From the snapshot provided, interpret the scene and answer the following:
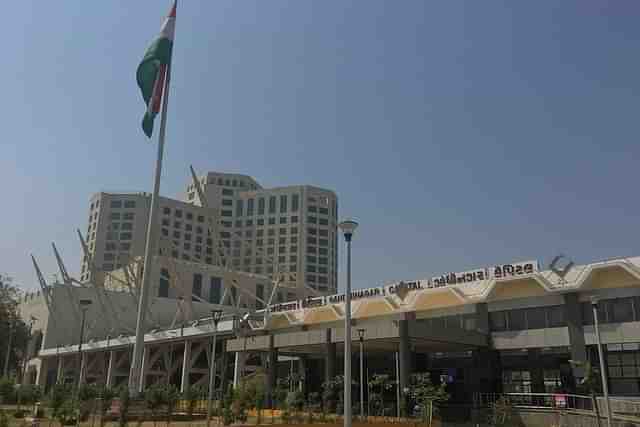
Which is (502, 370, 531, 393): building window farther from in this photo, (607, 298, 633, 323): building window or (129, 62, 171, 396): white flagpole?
(129, 62, 171, 396): white flagpole

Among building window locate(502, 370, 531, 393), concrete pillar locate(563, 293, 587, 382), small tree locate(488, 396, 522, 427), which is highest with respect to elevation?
concrete pillar locate(563, 293, 587, 382)

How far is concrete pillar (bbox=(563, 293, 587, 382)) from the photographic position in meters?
41.0

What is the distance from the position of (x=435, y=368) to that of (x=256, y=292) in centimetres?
6690

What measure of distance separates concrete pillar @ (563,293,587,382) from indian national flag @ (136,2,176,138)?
3276 centimetres

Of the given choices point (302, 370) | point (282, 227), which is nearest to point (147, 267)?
point (302, 370)

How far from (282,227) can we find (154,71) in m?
119

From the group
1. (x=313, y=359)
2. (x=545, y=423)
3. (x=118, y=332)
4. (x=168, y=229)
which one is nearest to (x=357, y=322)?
(x=313, y=359)

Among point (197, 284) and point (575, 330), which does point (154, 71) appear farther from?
point (197, 284)

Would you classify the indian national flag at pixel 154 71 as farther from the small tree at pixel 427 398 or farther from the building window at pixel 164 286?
the building window at pixel 164 286

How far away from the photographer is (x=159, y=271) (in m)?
106

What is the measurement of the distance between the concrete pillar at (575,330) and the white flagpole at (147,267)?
99.0 feet

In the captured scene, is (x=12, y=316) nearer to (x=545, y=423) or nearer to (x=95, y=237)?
(x=545, y=423)

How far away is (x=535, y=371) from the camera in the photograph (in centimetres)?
4500

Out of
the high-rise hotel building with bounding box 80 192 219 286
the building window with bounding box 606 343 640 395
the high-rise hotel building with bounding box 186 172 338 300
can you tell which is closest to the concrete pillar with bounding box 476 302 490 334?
the building window with bounding box 606 343 640 395
